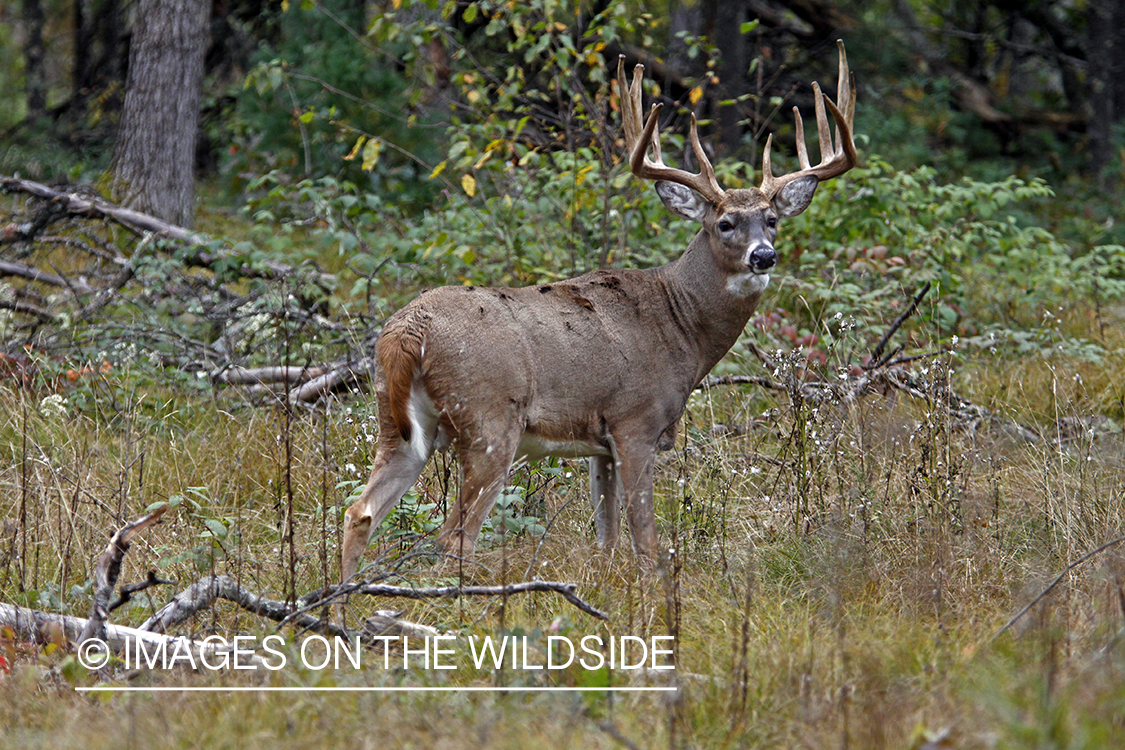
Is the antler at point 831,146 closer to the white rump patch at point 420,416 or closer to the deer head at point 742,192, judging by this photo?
the deer head at point 742,192

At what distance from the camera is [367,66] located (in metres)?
9.81

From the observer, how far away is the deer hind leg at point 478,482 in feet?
13.0

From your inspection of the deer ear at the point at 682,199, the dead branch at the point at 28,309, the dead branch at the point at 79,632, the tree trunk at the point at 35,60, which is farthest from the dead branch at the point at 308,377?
the tree trunk at the point at 35,60

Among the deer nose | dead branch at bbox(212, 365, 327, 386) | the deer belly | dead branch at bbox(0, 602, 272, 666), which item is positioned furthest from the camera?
dead branch at bbox(212, 365, 327, 386)

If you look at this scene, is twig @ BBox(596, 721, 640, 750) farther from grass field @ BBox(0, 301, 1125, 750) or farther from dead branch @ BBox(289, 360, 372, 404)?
dead branch @ BBox(289, 360, 372, 404)

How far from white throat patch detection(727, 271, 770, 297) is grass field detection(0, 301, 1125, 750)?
56 cm

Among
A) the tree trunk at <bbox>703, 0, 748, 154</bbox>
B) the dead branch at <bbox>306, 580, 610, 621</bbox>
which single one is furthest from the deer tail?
the tree trunk at <bbox>703, 0, 748, 154</bbox>

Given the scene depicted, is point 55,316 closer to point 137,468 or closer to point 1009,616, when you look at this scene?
point 137,468

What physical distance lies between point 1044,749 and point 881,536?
198 centimetres

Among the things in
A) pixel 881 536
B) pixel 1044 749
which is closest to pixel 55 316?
pixel 881 536

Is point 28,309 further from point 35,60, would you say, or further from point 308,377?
point 35,60

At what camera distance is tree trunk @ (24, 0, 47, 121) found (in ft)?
46.2

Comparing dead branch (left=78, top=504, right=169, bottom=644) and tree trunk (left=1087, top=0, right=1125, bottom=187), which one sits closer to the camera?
dead branch (left=78, top=504, right=169, bottom=644)

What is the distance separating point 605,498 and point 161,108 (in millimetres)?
6385
